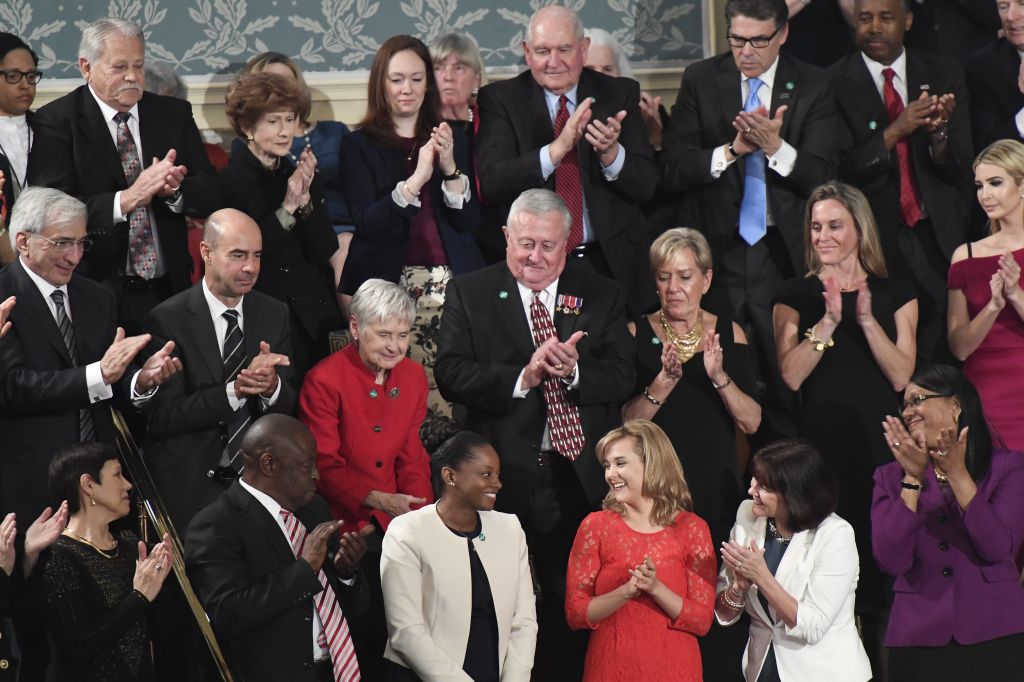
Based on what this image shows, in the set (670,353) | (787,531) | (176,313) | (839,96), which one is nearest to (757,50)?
(839,96)

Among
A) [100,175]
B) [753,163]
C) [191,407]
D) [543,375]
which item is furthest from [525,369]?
[100,175]

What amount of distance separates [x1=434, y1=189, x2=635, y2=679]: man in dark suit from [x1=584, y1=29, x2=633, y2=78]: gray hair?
1563mm

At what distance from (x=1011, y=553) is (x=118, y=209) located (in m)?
3.08

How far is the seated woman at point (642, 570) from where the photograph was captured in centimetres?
457

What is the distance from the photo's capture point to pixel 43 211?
15.7 ft

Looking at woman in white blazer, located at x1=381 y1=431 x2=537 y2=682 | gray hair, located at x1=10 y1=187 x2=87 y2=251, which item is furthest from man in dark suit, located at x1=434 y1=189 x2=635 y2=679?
gray hair, located at x1=10 y1=187 x2=87 y2=251

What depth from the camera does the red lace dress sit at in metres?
4.58

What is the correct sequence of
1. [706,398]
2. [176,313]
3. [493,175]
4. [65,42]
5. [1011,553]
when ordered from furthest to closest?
[65,42], [493,175], [706,398], [176,313], [1011,553]

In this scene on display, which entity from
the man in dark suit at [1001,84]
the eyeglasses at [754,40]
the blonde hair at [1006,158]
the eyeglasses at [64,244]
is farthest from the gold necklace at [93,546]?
the man in dark suit at [1001,84]

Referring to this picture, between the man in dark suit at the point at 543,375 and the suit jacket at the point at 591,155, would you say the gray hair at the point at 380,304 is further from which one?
the suit jacket at the point at 591,155

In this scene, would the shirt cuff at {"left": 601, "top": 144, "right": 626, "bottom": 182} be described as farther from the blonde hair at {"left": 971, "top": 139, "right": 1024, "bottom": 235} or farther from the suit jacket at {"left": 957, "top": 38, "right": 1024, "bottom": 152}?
the suit jacket at {"left": 957, "top": 38, "right": 1024, "bottom": 152}

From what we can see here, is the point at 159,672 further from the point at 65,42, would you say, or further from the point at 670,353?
the point at 65,42

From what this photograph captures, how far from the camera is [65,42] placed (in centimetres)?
650

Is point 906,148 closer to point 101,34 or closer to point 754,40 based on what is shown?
point 754,40
